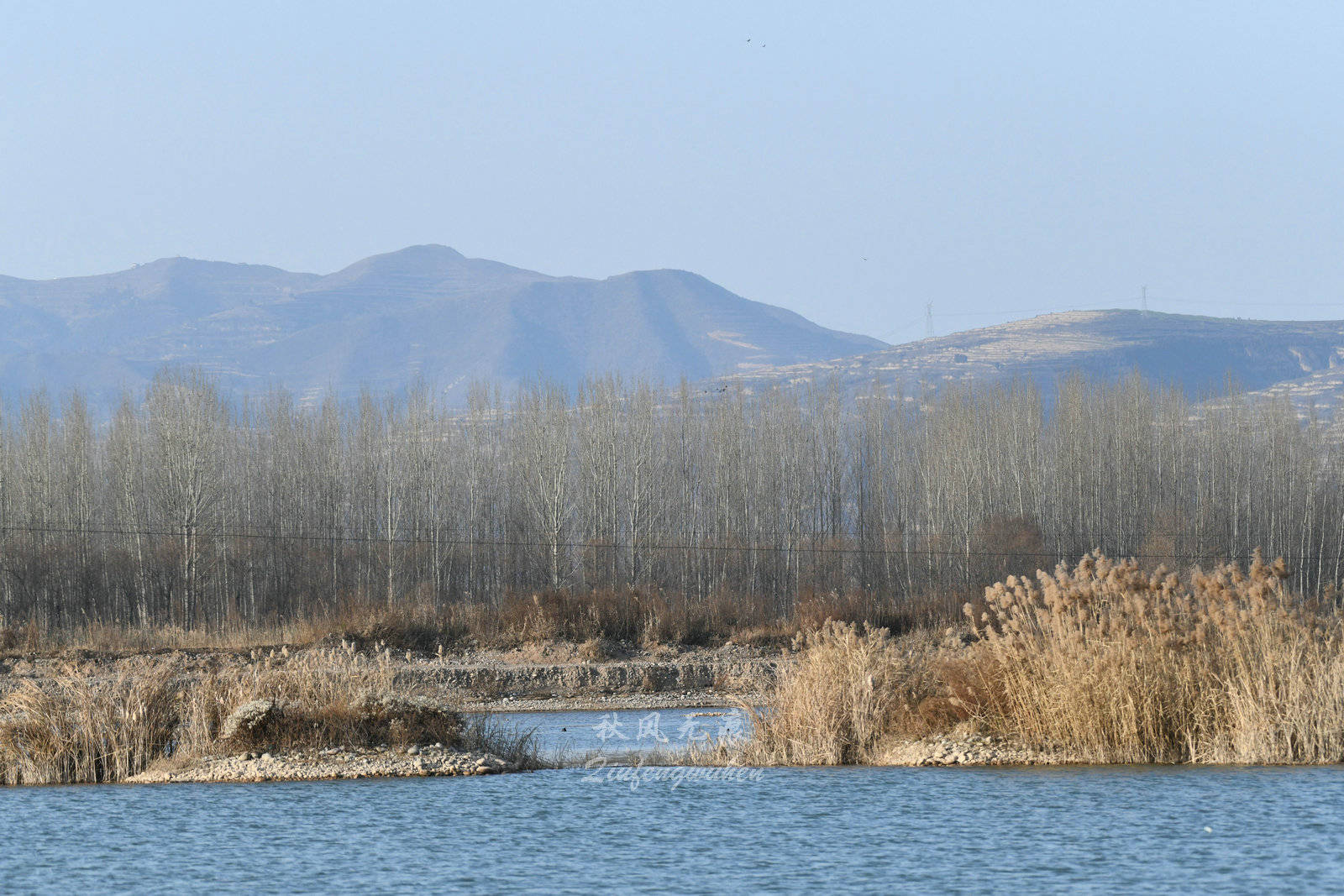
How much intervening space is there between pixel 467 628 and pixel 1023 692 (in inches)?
1116

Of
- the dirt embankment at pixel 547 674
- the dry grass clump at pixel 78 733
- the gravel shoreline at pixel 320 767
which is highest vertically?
the dry grass clump at pixel 78 733

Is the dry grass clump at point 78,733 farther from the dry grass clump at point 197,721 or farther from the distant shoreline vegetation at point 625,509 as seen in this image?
the distant shoreline vegetation at point 625,509

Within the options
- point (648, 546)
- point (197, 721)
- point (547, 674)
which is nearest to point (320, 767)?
point (197, 721)

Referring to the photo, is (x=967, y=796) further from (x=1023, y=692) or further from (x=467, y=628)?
(x=467, y=628)

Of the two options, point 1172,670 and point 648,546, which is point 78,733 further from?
point 648,546

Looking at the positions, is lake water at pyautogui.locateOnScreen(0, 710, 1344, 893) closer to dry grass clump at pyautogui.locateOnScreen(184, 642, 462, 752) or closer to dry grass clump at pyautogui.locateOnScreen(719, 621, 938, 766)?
dry grass clump at pyautogui.locateOnScreen(719, 621, 938, 766)

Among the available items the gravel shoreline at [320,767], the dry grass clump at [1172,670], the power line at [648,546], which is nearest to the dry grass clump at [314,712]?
the gravel shoreline at [320,767]

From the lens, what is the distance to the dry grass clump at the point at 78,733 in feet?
62.3

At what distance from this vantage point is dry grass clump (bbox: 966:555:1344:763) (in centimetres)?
1689

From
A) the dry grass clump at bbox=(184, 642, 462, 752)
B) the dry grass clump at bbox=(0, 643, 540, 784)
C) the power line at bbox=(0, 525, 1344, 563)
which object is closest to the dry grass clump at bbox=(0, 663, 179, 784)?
the dry grass clump at bbox=(0, 643, 540, 784)

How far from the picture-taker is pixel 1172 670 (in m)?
17.4

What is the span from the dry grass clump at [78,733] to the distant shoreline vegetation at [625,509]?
82.7 ft

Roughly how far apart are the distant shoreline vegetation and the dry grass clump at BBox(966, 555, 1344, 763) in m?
26.9

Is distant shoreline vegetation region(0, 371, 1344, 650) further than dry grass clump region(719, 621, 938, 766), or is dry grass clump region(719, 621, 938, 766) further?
distant shoreline vegetation region(0, 371, 1344, 650)
